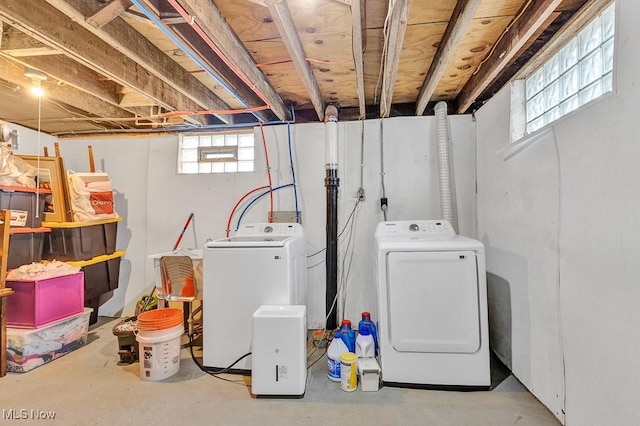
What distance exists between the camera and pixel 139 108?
3.04m

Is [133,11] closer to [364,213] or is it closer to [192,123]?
[192,123]

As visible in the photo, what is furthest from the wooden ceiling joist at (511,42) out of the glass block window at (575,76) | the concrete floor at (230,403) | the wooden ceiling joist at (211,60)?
the concrete floor at (230,403)

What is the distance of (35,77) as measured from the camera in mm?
2156

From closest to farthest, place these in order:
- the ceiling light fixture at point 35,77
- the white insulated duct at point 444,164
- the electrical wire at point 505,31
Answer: the electrical wire at point 505,31 < the ceiling light fixture at point 35,77 < the white insulated duct at point 444,164

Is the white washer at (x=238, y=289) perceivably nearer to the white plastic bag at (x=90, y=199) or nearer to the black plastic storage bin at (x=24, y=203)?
the white plastic bag at (x=90, y=199)

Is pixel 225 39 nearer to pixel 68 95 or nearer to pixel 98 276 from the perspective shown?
pixel 68 95

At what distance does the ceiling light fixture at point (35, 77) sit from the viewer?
2.14m

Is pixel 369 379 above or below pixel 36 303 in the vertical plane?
below

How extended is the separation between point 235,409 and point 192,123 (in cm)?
262

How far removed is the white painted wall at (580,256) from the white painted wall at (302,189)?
797 mm

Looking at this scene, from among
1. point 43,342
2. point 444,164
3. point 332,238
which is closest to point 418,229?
point 444,164

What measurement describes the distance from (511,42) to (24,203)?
12.0ft

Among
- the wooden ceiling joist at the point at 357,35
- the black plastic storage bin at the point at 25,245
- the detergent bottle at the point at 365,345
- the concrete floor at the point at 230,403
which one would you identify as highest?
the wooden ceiling joist at the point at 357,35

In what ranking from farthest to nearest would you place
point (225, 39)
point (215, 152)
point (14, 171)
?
point (215, 152) < point (14, 171) < point (225, 39)
